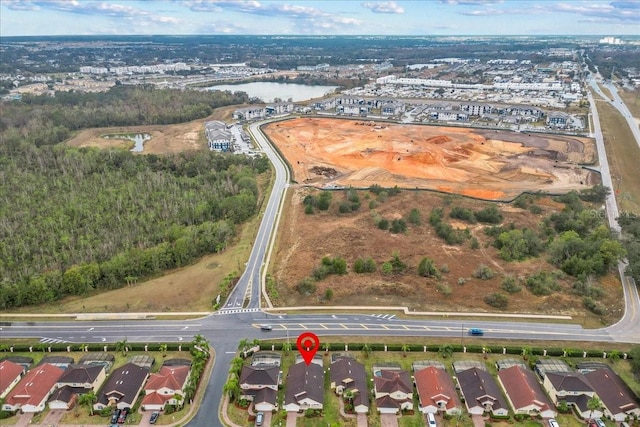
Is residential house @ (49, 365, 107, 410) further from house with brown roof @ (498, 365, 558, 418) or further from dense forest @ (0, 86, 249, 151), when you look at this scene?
dense forest @ (0, 86, 249, 151)

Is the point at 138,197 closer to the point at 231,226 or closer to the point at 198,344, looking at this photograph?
the point at 231,226

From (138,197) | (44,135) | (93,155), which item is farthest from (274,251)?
(44,135)

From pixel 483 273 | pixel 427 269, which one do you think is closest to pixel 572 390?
pixel 483 273

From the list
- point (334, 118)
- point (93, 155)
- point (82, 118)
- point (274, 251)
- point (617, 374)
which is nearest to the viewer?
point (617, 374)

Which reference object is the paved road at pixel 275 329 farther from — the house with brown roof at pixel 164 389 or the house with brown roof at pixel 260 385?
the house with brown roof at pixel 260 385

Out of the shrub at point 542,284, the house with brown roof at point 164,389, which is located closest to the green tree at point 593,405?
the shrub at point 542,284

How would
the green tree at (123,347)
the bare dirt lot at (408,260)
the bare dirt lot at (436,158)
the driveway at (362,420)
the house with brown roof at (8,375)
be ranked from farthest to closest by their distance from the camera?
the bare dirt lot at (436,158) → the bare dirt lot at (408,260) → the green tree at (123,347) → the house with brown roof at (8,375) → the driveway at (362,420)

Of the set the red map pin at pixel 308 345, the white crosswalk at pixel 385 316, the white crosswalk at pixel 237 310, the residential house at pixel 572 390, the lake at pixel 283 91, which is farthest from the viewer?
the lake at pixel 283 91
